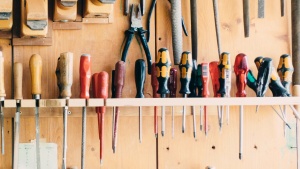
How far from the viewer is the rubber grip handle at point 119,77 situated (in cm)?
145

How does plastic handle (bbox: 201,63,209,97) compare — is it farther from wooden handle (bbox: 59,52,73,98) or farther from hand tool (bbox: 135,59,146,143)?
wooden handle (bbox: 59,52,73,98)

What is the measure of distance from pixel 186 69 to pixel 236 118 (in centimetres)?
34

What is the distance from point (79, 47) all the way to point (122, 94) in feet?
0.73

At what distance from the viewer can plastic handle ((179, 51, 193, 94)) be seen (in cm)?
144

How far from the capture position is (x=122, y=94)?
1589mm

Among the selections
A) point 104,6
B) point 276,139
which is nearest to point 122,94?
point 104,6

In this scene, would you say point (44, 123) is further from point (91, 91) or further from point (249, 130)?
point (249, 130)

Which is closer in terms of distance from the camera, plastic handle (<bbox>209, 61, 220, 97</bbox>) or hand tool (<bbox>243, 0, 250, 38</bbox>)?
plastic handle (<bbox>209, 61, 220, 97</bbox>)

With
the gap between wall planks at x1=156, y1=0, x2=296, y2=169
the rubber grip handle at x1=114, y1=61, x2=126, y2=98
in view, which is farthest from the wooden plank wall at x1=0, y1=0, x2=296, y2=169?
the rubber grip handle at x1=114, y1=61, x2=126, y2=98

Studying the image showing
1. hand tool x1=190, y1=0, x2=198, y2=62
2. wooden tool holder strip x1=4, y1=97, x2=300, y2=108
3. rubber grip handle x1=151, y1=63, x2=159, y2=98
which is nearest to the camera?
wooden tool holder strip x1=4, y1=97, x2=300, y2=108

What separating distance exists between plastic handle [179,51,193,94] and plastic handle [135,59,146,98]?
5.0 inches

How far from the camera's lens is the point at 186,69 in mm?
1439

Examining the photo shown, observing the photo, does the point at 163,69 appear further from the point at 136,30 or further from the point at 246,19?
the point at 246,19

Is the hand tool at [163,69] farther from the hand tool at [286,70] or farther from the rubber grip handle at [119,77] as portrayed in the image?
the hand tool at [286,70]
